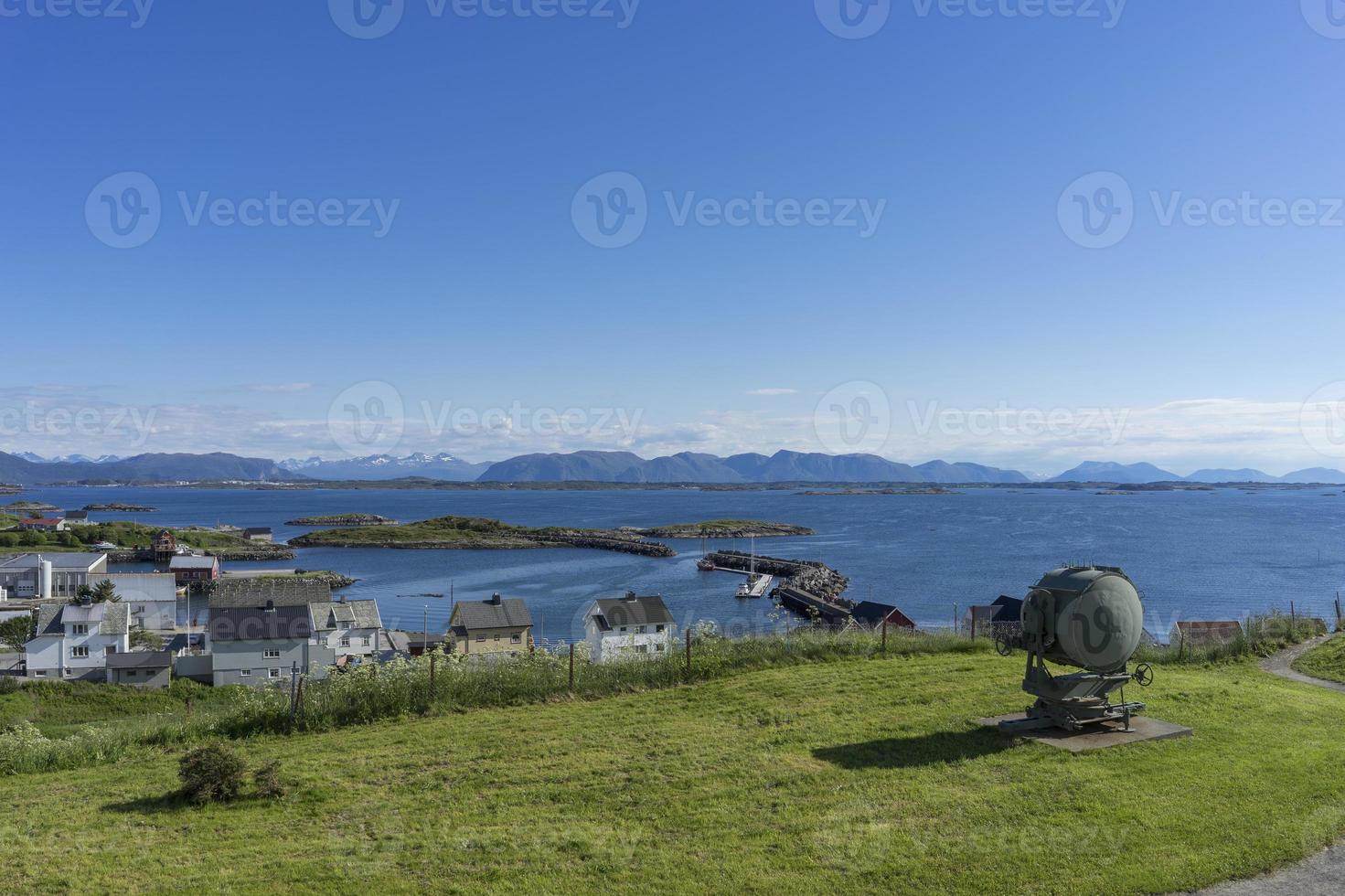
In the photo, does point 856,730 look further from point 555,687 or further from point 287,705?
point 287,705

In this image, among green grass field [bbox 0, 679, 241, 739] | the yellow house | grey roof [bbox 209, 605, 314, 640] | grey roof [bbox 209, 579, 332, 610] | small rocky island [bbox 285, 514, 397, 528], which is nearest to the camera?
green grass field [bbox 0, 679, 241, 739]

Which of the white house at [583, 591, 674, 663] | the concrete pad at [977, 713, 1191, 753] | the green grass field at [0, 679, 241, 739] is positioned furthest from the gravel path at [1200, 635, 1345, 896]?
the green grass field at [0, 679, 241, 739]

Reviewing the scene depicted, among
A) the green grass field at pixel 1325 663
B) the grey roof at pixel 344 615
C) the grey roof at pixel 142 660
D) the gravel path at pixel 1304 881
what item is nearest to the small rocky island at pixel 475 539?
the grey roof at pixel 344 615

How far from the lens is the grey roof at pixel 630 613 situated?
4262cm

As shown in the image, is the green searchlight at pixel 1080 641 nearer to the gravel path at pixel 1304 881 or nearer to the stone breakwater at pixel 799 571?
the gravel path at pixel 1304 881

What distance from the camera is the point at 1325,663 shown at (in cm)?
1875

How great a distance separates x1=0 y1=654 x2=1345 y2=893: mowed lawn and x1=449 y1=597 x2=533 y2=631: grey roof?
1288 inches

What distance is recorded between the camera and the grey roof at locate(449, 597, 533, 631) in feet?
148

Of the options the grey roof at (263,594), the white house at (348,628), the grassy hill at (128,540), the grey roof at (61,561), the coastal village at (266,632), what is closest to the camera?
the coastal village at (266,632)

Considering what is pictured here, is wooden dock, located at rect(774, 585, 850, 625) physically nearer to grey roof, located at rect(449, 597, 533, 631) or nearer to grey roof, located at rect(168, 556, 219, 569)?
grey roof, located at rect(449, 597, 533, 631)

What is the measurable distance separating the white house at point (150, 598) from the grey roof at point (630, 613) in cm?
3558

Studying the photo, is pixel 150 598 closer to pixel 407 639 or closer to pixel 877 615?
pixel 407 639

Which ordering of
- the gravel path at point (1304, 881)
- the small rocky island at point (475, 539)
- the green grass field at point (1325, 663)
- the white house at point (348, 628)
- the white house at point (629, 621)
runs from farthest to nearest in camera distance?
the small rocky island at point (475, 539), the white house at point (348, 628), the white house at point (629, 621), the green grass field at point (1325, 663), the gravel path at point (1304, 881)

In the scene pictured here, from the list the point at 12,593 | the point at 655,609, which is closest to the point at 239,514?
the point at 12,593
